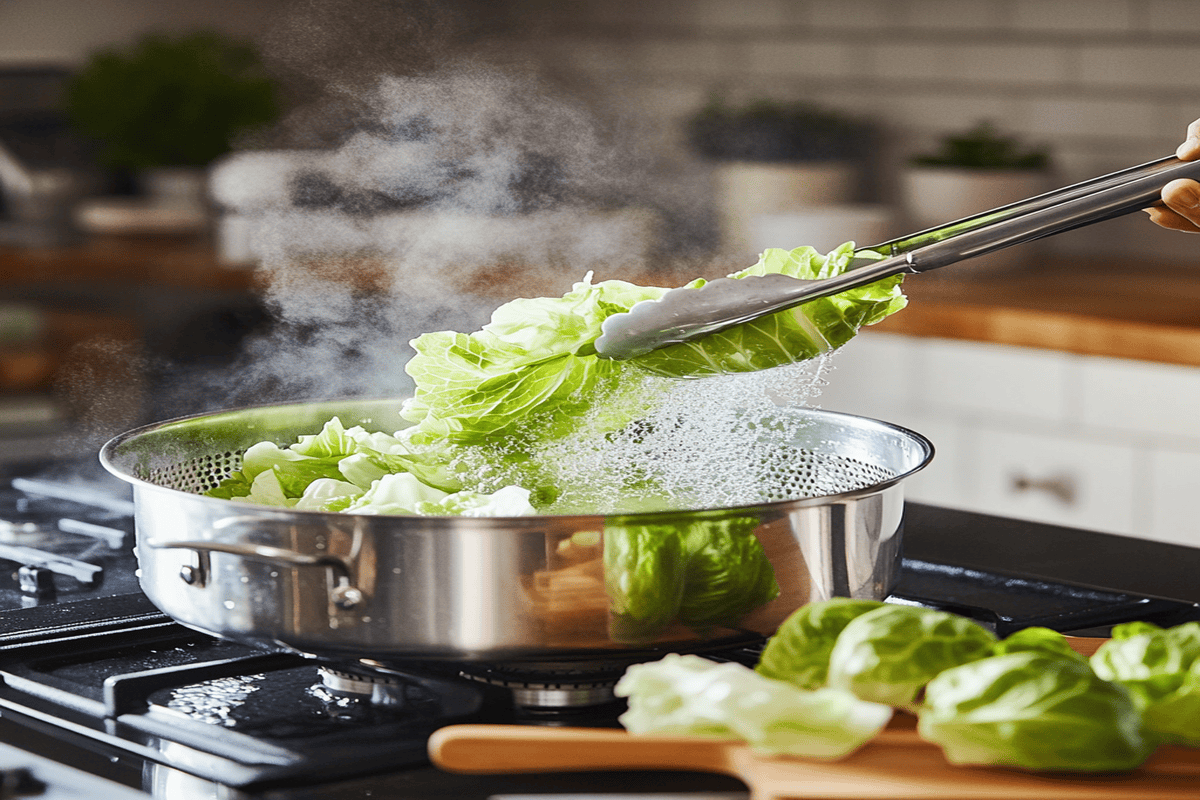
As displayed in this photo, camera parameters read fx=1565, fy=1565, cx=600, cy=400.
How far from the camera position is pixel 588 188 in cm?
343

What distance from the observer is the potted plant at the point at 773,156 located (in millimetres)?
3076

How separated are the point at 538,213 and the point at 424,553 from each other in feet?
8.51

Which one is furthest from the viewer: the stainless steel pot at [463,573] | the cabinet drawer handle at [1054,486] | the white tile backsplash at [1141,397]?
the cabinet drawer handle at [1054,486]

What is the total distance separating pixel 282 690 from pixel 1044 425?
1.68m

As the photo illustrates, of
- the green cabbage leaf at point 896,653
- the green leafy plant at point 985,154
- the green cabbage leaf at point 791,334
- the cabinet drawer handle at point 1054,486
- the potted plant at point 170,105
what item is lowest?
the cabinet drawer handle at point 1054,486

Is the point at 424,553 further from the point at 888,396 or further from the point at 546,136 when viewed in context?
the point at 546,136

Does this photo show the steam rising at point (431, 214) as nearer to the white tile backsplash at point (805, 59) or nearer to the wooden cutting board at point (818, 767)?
the white tile backsplash at point (805, 59)

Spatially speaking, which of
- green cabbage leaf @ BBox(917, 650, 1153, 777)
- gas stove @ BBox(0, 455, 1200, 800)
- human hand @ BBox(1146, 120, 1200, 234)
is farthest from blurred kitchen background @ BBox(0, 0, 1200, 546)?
green cabbage leaf @ BBox(917, 650, 1153, 777)

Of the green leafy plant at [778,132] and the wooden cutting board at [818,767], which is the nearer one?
the wooden cutting board at [818,767]

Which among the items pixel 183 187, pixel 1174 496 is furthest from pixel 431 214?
pixel 1174 496

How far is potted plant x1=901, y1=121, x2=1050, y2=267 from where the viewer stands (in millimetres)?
2889

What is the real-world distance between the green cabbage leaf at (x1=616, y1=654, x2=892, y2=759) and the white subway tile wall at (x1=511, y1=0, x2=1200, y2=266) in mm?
2407

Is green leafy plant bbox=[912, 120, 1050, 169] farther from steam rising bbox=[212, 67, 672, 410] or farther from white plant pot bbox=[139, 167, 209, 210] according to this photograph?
white plant pot bbox=[139, 167, 209, 210]

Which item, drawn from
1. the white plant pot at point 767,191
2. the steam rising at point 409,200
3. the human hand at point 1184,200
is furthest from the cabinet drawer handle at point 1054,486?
the human hand at point 1184,200
